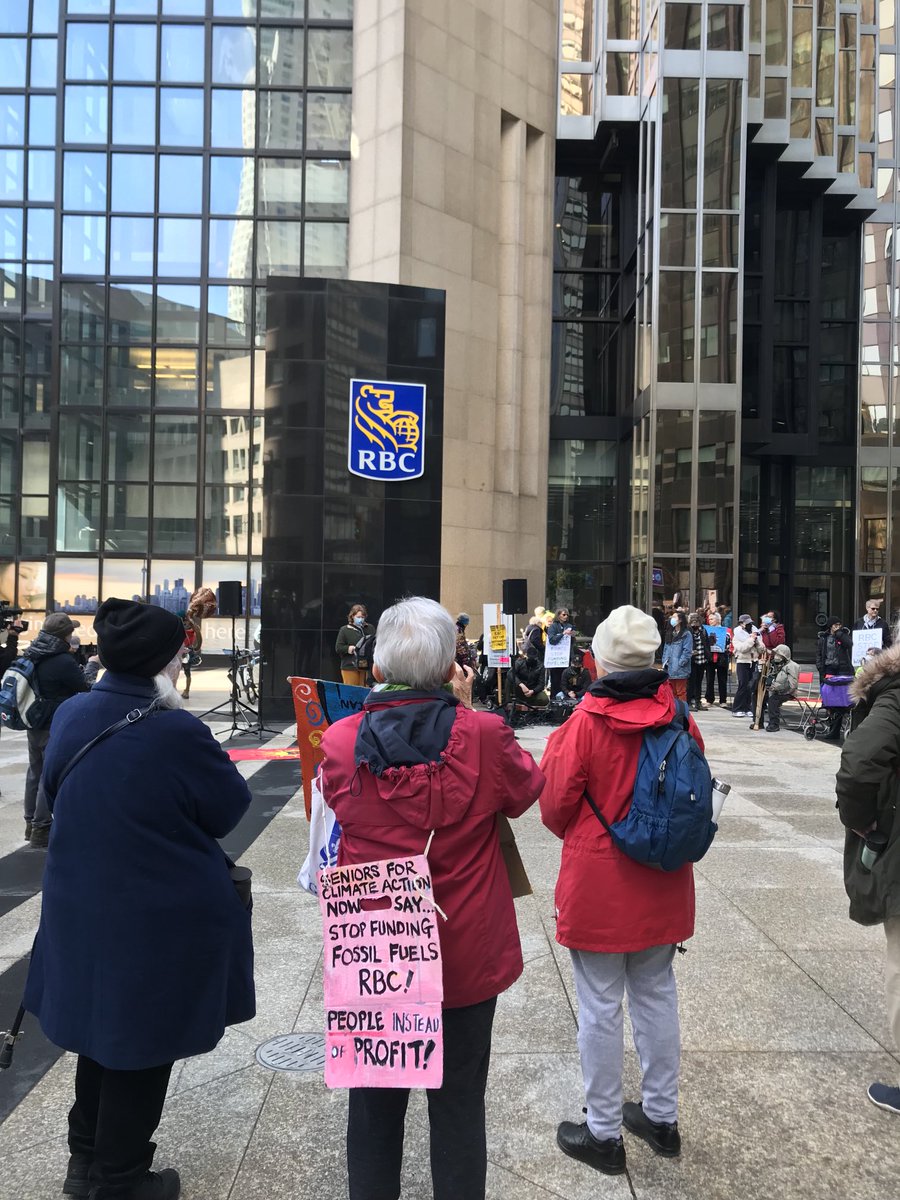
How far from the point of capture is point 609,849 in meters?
3.08

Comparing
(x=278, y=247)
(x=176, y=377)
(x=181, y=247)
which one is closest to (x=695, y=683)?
(x=278, y=247)

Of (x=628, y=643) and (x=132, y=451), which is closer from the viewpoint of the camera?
(x=628, y=643)

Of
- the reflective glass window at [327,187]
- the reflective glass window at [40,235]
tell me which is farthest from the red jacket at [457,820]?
the reflective glass window at [40,235]

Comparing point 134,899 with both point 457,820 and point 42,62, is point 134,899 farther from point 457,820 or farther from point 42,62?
point 42,62

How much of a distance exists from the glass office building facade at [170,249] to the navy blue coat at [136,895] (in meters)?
22.4

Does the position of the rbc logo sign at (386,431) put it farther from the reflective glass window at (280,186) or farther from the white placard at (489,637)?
the reflective glass window at (280,186)

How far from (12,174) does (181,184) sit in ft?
16.3

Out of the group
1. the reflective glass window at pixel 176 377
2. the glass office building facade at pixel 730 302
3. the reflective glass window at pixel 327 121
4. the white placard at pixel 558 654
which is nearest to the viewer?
the white placard at pixel 558 654

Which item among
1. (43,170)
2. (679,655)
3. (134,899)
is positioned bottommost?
(679,655)

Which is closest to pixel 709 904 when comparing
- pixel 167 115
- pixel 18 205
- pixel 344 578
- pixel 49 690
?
pixel 49 690

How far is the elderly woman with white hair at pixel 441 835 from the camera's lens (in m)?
2.41

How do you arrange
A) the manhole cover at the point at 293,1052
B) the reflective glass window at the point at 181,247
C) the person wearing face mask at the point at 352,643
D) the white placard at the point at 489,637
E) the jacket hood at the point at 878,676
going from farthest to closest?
the reflective glass window at the point at 181,247, the white placard at the point at 489,637, the person wearing face mask at the point at 352,643, the manhole cover at the point at 293,1052, the jacket hood at the point at 878,676

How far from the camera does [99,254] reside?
25188 millimetres

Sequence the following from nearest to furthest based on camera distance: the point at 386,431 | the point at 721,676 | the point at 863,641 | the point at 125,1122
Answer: the point at 125,1122 → the point at 863,641 → the point at 386,431 → the point at 721,676
